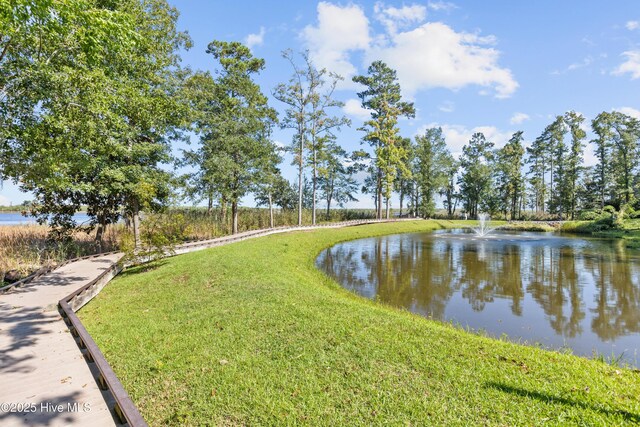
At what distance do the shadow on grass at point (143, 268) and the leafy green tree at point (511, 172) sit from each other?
54256mm

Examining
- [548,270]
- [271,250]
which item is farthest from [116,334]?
[548,270]

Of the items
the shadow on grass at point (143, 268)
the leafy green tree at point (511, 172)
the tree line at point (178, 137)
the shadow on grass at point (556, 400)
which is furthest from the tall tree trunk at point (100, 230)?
the leafy green tree at point (511, 172)

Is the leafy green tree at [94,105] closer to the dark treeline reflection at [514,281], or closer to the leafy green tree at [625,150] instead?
the dark treeline reflection at [514,281]

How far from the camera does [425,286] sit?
12.0 metres

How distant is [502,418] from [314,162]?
2986 cm

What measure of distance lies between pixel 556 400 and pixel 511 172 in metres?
56.3

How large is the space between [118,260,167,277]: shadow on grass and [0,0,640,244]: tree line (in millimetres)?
3107

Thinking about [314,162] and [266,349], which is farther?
[314,162]

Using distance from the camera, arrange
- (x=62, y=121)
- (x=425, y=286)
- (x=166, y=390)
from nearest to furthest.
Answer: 1. (x=166, y=390)
2. (x=62, y=121)
3. (x=425, y=286)

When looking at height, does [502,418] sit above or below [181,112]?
below

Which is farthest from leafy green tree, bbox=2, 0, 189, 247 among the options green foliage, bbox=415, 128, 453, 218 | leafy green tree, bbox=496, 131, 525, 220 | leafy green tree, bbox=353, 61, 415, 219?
leafy green tree, bbox=496, 131, 525, 220

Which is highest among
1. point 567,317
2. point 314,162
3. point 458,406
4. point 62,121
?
point 314,162

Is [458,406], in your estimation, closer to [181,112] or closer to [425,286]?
[425,286]

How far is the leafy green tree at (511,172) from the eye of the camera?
171 ft
